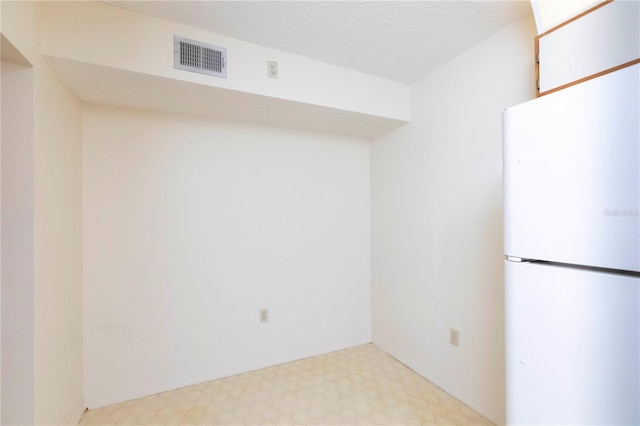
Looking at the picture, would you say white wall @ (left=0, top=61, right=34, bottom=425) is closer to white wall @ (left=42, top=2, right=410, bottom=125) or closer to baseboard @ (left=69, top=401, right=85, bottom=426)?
white wall @ (left=42, top=2, right=410, bottom=125)

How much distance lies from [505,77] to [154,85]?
2.01 metres

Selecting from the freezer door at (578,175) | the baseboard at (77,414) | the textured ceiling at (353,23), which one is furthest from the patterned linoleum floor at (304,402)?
the textured ceiling at (353,23)

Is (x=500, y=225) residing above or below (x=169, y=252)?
above

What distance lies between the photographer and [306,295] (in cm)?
246

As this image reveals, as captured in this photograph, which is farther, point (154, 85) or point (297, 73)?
point (297, 73)

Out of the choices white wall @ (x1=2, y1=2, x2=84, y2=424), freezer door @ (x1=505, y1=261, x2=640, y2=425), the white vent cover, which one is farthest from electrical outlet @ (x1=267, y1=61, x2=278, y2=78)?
freezer door @ (x1=505, y1=261, x2=640, y2=425)

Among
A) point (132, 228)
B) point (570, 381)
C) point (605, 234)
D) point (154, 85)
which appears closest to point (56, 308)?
point (132, 228)

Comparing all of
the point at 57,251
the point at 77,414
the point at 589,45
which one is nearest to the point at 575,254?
the point at 589,45

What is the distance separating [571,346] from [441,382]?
1424 mm

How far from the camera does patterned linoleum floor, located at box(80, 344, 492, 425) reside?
166 cm

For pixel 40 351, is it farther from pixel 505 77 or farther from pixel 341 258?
pixel 505 77

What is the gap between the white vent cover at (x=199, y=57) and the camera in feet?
4.97

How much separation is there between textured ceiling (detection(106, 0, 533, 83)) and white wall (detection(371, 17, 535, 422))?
0.18m

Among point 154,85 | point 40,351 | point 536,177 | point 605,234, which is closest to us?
point 605,234
